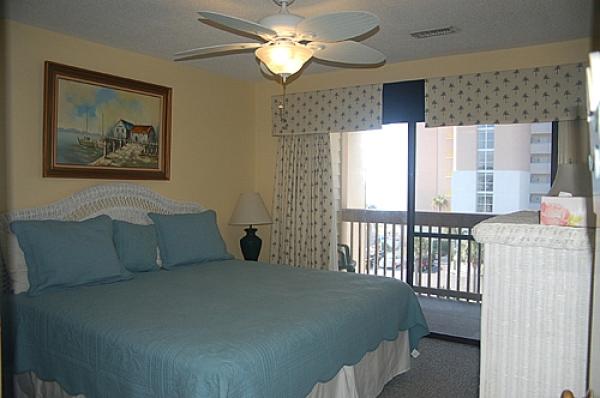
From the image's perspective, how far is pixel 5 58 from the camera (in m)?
3.09

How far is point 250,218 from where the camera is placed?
15.1 feet

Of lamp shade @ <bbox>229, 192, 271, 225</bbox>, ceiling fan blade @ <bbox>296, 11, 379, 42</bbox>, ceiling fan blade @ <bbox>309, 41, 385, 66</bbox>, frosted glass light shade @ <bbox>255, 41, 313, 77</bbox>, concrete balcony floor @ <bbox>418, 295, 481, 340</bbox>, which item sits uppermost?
ceiling fan blade @ <bbox>309, 41, 385, 66</bbox>

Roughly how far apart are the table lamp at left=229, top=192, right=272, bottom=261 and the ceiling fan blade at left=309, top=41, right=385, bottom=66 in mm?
2195

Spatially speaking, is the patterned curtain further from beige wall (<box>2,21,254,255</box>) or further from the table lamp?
beige wall (<box>2,21,254,255</box>)

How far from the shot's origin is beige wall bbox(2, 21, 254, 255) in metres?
3.19

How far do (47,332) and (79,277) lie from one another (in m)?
0.52

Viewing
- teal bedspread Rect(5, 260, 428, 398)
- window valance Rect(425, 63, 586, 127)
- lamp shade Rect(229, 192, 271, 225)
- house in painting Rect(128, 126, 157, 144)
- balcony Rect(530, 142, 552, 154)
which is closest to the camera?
teal bedspread Rect(5, 260, 428, 398)

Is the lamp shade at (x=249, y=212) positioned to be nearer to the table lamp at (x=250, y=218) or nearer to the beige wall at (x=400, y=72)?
the table lamp at (x=250, y=218)

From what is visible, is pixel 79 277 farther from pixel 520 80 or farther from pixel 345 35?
pixel 520 80

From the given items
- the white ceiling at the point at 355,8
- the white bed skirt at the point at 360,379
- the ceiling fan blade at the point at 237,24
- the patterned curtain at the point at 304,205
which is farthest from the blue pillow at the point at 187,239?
the ceiling fan blade at the point at 237,24

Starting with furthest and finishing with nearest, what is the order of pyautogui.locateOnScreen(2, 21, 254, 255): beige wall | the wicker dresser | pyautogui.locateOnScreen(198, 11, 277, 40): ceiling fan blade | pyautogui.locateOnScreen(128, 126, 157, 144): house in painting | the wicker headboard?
pyautogui.locateOnScreen(128, 126, 157, 144): house in painting
pyautogui.locateOnScreen(2, 21, 254, 255): beige wall
the wicker headboard
pyautogui.locateOnScreen(198, 11, 277, 40): ceiling fan blade
the wicker dresser

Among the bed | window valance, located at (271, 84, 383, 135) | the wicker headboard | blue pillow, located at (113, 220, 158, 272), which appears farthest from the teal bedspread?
window valance, located at (271, 84, 383, 135)

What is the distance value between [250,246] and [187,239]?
95 centimetres

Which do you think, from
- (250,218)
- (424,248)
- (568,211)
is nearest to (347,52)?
(568,211)
